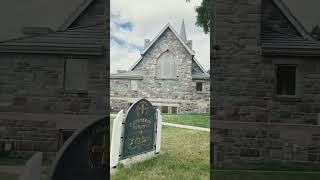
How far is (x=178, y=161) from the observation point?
2.56m

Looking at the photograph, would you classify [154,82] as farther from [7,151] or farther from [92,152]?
[7,151]

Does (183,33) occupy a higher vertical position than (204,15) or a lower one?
lower

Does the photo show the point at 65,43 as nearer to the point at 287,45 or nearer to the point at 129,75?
the point at 129,75

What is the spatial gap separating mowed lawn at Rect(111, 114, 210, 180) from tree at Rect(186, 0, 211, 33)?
34.8 inches

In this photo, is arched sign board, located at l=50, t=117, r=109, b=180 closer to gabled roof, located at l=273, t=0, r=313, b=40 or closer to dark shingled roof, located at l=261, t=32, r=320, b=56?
dark shingled roof, located at l=261, t=32, r=320, b=56

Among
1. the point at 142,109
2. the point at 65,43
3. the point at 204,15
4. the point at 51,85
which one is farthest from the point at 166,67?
the point at 51,85

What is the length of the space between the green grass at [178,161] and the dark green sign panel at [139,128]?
12 cm

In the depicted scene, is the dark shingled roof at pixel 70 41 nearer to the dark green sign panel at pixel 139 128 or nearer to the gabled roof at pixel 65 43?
the gabled roof at pixel 65 43

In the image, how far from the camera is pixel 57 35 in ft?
8.72

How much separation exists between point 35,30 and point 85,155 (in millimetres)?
1148

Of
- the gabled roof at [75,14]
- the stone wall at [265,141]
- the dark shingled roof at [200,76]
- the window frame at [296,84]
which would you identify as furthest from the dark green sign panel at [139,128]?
the window frame at [296,84]

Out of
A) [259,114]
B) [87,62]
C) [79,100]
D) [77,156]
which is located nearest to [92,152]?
[77,156]

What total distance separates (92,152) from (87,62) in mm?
740

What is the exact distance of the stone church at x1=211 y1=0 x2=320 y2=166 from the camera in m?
2.64
